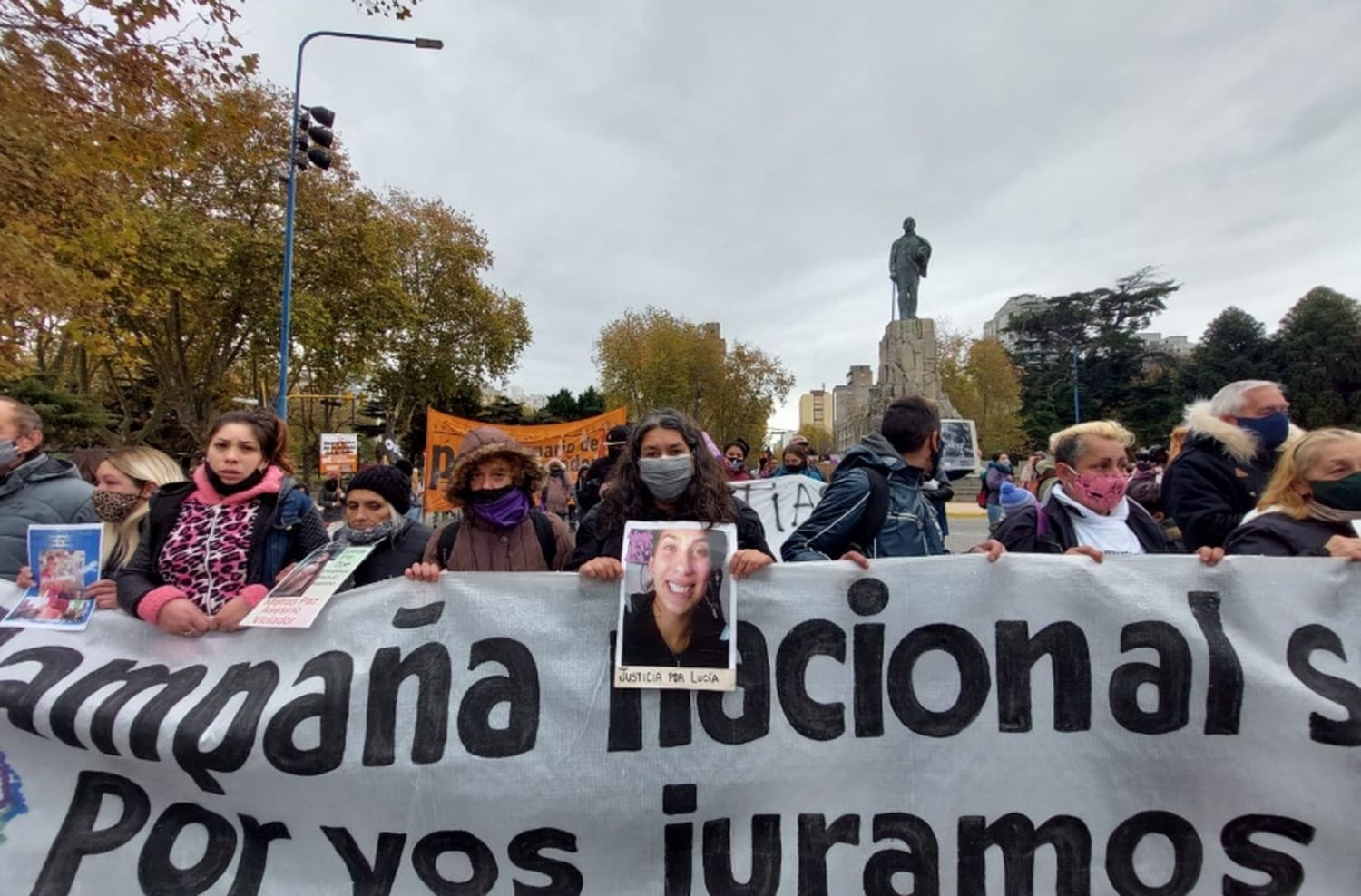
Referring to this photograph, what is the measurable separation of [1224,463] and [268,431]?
3.48 m

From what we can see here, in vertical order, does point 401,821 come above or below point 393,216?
below

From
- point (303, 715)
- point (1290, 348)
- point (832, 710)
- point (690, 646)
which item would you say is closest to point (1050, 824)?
point (832, 710)

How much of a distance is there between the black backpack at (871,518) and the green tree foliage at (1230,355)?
48.0 meters

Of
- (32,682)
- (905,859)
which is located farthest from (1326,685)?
(32,682)

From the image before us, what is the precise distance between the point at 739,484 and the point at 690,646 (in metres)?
5.06

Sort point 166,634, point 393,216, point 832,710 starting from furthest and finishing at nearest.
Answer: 1. point 393,216
2. point 166,634
3. point 832,710

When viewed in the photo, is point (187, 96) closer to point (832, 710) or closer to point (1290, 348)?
point (832, 710)

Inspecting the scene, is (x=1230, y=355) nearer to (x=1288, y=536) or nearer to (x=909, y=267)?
(x=909, y=267)

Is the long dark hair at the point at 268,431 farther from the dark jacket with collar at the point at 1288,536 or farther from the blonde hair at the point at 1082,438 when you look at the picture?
the dark jacket with collar at the point at 1288,536

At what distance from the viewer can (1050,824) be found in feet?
6.66

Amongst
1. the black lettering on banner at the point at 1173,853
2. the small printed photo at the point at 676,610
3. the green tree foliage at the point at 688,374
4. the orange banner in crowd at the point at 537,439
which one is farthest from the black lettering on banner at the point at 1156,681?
the green tree foliage at the point at 688,374

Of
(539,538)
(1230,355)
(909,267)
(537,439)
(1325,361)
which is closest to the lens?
(539,538)

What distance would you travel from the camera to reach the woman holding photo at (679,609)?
2.11 metres

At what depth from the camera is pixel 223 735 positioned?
2086 mm
